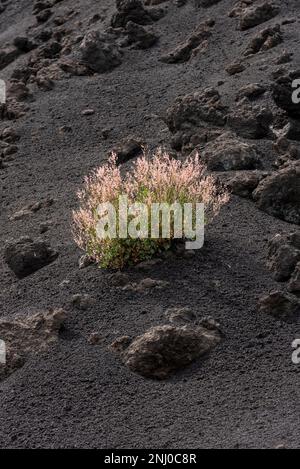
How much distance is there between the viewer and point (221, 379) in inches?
277

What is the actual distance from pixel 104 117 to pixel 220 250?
5.39m

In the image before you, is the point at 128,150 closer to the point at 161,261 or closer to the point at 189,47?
the point at 161,261

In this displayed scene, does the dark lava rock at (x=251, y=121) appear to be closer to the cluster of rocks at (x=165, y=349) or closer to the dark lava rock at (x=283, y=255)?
the dark lava rock at (x=283, y=255)

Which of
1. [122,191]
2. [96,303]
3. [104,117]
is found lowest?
[104,117]

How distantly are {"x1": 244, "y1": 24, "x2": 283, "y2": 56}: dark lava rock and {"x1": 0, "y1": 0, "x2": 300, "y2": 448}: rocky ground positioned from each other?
24 mm

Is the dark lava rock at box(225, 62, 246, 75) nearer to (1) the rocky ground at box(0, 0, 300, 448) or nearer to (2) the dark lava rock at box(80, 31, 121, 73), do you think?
(1) the rocky ground at box(0, 0, 300, 448)

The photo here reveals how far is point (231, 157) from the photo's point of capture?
34.4ft

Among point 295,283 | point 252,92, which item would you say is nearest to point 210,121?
point 252,92

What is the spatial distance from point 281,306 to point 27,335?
7.69 feet

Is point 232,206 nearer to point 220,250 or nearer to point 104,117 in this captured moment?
point 220,250

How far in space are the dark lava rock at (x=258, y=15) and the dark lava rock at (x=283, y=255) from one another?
739 cm

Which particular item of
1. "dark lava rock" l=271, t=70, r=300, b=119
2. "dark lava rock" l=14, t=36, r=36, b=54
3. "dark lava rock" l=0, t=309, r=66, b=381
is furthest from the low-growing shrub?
"dark lava rock" l=14, t=36, r=36, b=54

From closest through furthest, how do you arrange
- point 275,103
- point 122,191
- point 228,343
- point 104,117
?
point 228,343 → point 122,191 → point 275,103 → point 104,117
